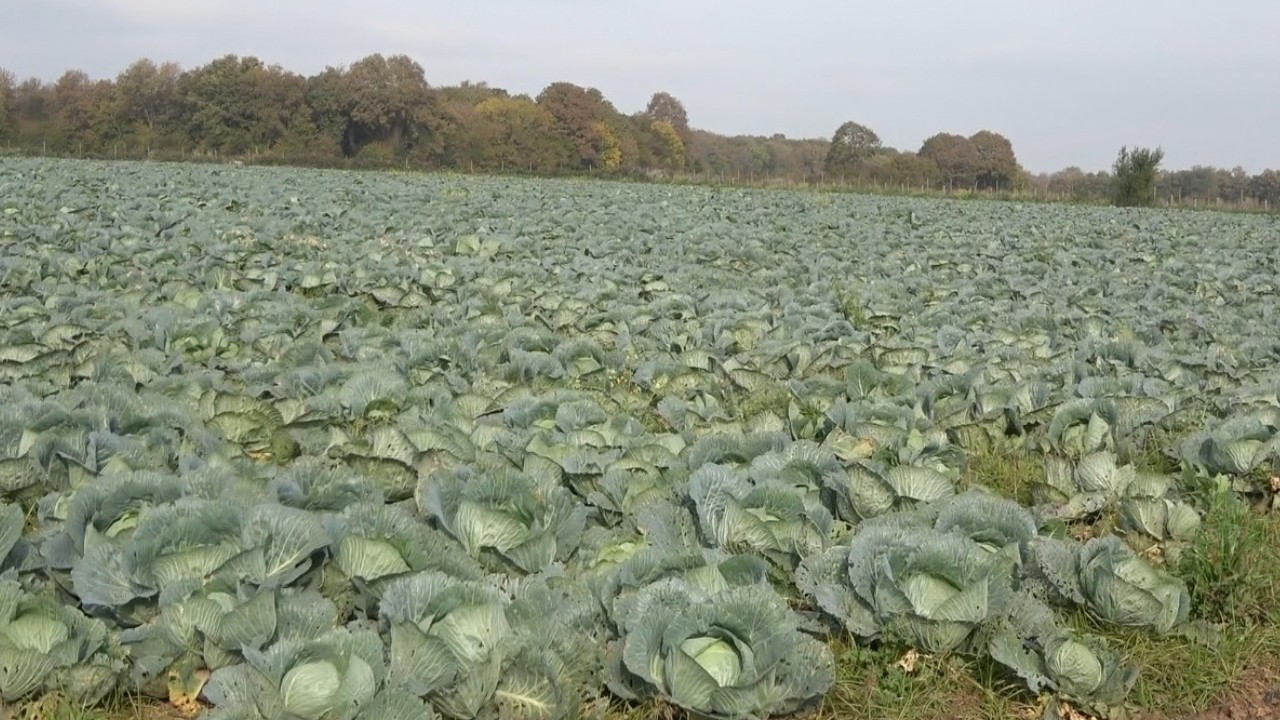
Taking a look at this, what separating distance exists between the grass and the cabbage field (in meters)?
0.06

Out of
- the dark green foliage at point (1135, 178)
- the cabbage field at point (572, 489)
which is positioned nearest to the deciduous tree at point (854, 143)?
the dark green foliage at point (1135, 178)

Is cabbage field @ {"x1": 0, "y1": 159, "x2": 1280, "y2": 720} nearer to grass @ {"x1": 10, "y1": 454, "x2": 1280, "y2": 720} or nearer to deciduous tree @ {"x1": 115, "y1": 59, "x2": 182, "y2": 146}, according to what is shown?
grass @ {"x1": 10, "y1": 454, "x2": 1280, "y2": 720}

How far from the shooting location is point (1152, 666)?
3.34 m

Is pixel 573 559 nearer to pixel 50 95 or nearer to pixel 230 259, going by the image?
pixel 230 259

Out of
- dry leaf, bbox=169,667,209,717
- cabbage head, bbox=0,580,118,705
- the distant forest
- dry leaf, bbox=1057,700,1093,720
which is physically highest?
the distant forest

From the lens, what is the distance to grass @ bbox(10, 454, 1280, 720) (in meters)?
2.98

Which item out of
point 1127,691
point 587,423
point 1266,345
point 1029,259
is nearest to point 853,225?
point 1029,259

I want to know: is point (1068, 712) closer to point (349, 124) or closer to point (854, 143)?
point (349, 124)

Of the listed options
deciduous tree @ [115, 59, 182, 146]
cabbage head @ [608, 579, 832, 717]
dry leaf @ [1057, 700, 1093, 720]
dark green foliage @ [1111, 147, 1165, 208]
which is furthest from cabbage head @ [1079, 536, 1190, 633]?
deciduous tree @ [115, 59, 182, 146]

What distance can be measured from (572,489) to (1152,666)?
7.65 ft

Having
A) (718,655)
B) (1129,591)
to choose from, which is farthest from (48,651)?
(1129,591)

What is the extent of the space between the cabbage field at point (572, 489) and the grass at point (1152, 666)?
0.06m

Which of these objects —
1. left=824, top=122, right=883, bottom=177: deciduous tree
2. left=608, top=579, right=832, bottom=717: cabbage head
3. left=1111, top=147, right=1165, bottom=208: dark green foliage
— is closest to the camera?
left=608, top=579, right=832, bottom=717: cabbage head

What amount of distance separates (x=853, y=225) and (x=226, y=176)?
52.6 feet
